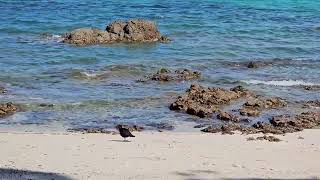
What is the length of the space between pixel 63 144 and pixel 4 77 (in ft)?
25.2

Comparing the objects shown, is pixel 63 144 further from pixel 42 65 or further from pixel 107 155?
pixel 42 65

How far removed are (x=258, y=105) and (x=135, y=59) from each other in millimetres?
8166

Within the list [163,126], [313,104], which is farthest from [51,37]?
[163,126]

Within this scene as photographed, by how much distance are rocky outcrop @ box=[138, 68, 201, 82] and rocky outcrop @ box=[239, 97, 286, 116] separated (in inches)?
138

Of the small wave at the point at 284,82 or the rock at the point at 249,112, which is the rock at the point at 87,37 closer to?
the small wave at the point at 284,82

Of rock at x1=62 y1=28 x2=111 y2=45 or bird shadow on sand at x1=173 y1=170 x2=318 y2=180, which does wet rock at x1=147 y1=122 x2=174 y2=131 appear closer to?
bird shadow on sand at x1=173 y1=170 x2=318 y2=180

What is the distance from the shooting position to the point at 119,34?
2814 cm

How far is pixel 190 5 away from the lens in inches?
1645

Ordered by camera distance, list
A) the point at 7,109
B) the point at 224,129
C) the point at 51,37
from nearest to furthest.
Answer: the point at 224,129, the point at 7,109, the point at 51,37

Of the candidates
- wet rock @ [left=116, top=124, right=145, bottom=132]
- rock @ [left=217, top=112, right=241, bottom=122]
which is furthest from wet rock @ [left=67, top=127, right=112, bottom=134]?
rock @ [left=217, top=112, right=241, bottom=122]

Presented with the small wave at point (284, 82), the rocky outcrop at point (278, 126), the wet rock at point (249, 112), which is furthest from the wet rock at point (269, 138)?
the small wave at point (284, 82)

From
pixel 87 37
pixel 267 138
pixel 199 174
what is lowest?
pixel 87 37

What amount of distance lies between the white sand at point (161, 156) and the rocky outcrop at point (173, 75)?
229 inches

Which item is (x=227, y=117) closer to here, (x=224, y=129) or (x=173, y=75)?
(x=224, y=129)
